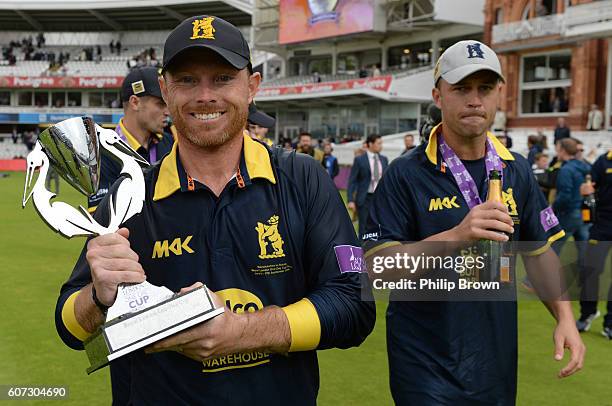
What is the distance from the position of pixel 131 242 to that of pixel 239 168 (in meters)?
0.35

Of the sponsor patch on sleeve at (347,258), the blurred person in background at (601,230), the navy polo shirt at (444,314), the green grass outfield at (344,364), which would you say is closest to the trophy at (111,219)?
the sponsor patch on sleeve at (347,258)

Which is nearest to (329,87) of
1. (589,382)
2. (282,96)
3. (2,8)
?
(282,96)

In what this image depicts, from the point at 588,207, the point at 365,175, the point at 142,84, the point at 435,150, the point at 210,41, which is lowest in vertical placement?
the point at 588,207

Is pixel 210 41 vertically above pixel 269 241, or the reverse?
pixel 210 41

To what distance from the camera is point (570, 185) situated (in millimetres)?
7660

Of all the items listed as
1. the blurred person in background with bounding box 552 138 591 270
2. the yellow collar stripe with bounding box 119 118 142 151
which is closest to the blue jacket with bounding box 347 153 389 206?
the blurred person in background with bounding box 552 138 591 270

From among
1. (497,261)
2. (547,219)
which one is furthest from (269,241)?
(547,219)

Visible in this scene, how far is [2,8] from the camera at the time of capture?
55938 mm

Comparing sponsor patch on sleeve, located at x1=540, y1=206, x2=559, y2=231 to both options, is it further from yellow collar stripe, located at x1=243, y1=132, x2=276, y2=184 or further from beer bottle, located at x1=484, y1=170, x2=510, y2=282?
yellow collar stripe, located at x1=243, y1=132, x2=276, y2=184

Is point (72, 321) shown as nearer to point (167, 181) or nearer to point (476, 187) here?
point (167, 181)

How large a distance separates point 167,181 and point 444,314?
4.06 ft

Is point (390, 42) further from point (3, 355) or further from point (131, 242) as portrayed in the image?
point (131, 242)

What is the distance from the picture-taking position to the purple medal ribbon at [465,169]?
2680 mm

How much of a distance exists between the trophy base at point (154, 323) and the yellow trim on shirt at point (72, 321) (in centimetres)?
29
